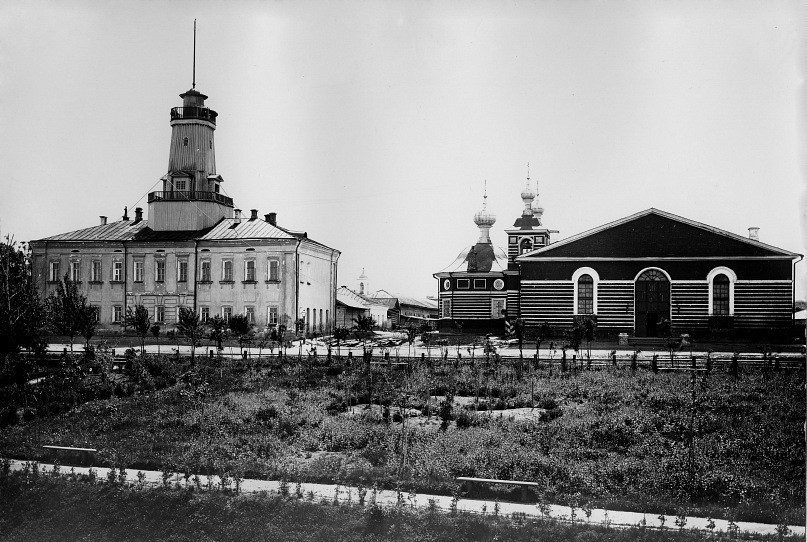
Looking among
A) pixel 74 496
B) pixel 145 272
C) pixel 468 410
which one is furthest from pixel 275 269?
pixel 74 496

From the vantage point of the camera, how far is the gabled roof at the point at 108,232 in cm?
2447

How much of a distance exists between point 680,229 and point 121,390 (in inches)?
971

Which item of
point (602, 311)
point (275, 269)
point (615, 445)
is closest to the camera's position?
point (615, 445)

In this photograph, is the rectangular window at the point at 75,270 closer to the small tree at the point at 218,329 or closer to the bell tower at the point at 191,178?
the bell tower at the point at 191,178

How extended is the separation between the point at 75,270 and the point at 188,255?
12.3 feet

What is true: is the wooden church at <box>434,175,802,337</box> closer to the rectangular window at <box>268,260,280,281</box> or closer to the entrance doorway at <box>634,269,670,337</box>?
the entrance doorway at <box>634,269,670,337</box>

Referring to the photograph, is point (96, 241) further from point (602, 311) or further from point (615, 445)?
point (602, 311)

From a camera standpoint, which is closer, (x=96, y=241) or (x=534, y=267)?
(x=96, y=241)

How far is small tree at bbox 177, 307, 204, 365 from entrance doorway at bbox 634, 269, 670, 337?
20690mm

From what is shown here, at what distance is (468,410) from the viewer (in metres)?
18.2

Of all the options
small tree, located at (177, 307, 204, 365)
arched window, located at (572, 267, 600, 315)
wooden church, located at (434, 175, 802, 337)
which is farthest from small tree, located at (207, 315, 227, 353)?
arched window, located at (572, 267, 600, 315)

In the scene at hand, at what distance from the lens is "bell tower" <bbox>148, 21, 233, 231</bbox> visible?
21766 mm

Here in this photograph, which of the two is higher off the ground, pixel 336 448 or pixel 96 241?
pixel 96 241

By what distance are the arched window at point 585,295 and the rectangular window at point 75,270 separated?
2290 centimetres
